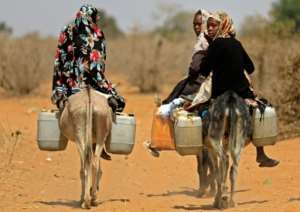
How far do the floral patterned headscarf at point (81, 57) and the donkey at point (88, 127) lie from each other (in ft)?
1.07

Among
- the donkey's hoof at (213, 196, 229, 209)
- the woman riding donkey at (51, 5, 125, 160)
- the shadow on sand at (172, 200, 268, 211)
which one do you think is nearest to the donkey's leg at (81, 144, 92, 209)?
the woman riding donkey at (51, 5, 125, 160)

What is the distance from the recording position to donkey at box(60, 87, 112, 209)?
34.7ft

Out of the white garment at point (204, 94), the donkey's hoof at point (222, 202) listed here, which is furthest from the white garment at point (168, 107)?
the donkey's hoof at point (222, 202)

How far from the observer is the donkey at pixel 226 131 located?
33.4ft

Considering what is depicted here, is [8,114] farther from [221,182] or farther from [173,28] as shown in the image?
[173,28]

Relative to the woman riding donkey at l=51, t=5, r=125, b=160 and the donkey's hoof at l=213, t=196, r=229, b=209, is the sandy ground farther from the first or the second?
the woman riding donkey at l=51, t=5, r=125, b=160

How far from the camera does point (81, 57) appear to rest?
11.1 metres

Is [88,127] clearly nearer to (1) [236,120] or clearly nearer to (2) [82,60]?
(2) [82,60]

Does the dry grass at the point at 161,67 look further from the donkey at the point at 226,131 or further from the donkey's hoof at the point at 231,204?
the donkey's hoof at the point at 231,204

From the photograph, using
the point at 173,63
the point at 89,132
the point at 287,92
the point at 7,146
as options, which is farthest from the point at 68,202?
the point at 173,63

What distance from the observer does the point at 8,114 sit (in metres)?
24.0

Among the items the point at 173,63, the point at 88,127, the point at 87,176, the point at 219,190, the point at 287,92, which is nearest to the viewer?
the point at 219,190

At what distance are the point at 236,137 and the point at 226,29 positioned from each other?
4.33 feet

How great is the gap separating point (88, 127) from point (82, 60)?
0.98 metres
